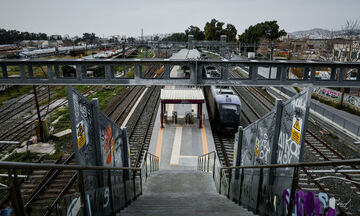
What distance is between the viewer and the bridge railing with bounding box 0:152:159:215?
1.93 m

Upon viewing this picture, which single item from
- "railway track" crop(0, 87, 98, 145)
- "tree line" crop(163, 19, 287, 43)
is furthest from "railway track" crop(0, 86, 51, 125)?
"tree line" crop(163, 19, 287, 43)

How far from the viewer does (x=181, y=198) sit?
20.1ft

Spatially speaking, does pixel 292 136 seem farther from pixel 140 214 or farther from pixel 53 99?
pixel 53 99

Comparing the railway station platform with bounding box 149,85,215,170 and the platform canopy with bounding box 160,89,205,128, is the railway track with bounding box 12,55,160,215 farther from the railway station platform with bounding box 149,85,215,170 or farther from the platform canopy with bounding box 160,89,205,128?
the platform canopy with bounding box 160,89,205,128

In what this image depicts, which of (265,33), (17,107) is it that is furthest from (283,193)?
(265,33)

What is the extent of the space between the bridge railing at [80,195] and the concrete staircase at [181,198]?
12.7 inches

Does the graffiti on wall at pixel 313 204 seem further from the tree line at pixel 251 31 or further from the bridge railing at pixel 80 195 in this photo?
the tree line at pixel 251 31

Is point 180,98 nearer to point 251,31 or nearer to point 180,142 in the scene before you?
point 180,142

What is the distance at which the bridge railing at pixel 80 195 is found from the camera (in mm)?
1934

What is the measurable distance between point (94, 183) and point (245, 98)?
2244 cm

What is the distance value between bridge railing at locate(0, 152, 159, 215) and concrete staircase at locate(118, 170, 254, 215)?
0.32 metres

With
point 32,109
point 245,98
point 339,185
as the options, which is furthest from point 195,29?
point 339,185

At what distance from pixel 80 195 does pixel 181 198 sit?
11.1ft

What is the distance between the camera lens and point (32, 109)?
20.3 meters
